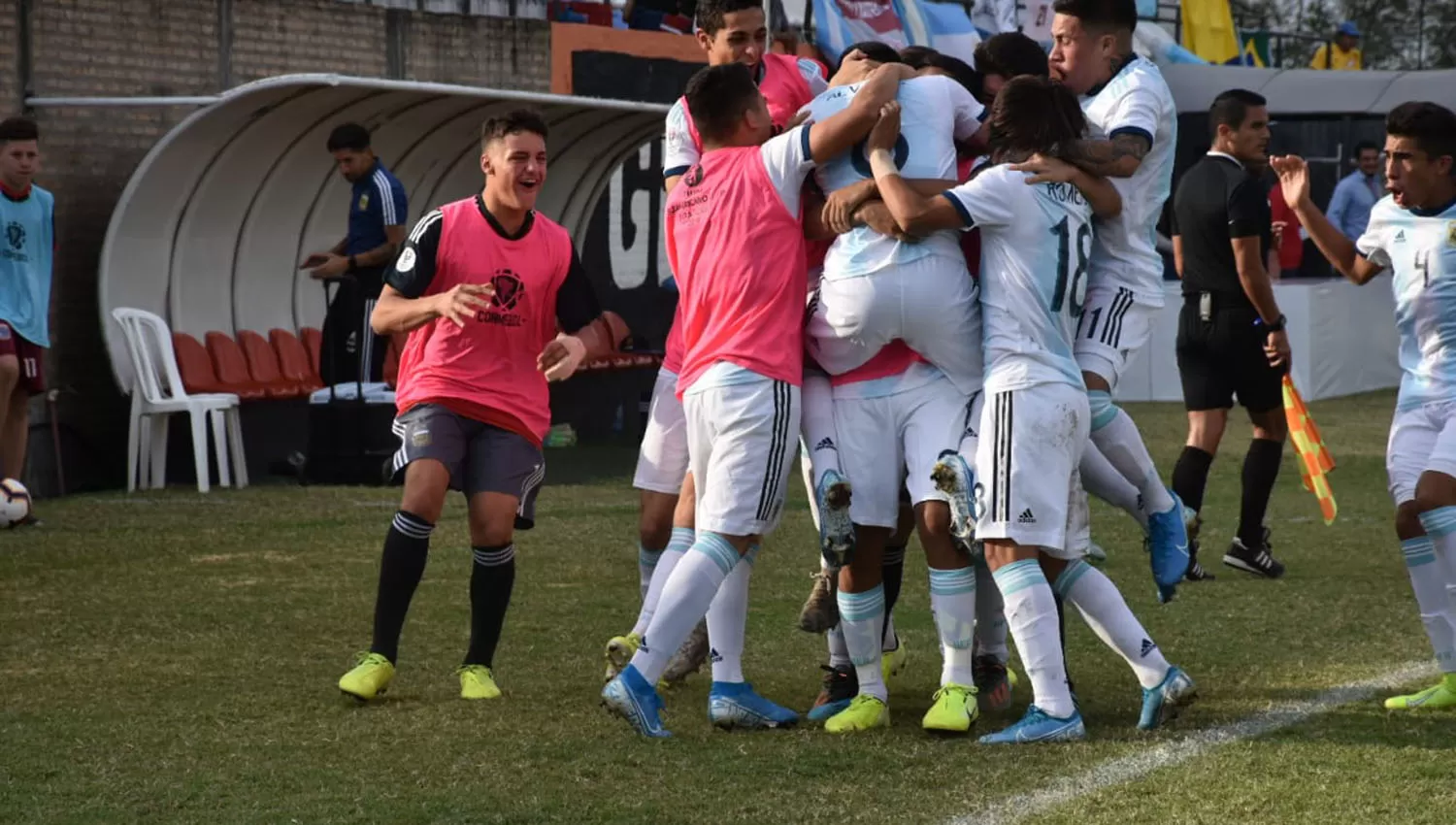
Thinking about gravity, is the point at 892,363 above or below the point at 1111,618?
above

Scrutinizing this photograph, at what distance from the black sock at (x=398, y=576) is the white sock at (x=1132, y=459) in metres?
2.20

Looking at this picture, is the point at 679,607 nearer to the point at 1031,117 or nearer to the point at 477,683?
the point at 477,683

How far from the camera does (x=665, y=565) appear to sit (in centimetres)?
665

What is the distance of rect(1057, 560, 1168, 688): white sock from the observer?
5926 millimetres

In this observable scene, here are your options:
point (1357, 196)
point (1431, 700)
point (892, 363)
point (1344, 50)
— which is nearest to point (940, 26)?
point (1357, 196)

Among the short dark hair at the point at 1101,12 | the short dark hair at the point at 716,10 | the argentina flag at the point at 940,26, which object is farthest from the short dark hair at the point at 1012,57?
the argentina flag at the point at 940,26

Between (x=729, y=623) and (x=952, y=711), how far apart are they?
0.75m

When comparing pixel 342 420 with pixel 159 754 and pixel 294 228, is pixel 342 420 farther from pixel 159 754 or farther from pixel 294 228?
pixel 159 754

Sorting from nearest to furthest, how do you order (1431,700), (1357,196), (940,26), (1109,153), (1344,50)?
(1109,153), (1431,700), (940,26), (1357,196), (1344,50)

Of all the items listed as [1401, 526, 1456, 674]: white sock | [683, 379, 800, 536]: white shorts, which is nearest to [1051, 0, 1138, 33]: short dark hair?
[683, 379, 800, 536]: white shorts

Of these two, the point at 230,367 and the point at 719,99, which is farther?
the point at 230,367

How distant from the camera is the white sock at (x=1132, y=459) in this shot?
263 inches

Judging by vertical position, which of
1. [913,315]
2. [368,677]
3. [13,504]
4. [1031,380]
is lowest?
[13,504]

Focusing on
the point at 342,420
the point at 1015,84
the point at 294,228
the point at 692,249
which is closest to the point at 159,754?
the point at 692,249
